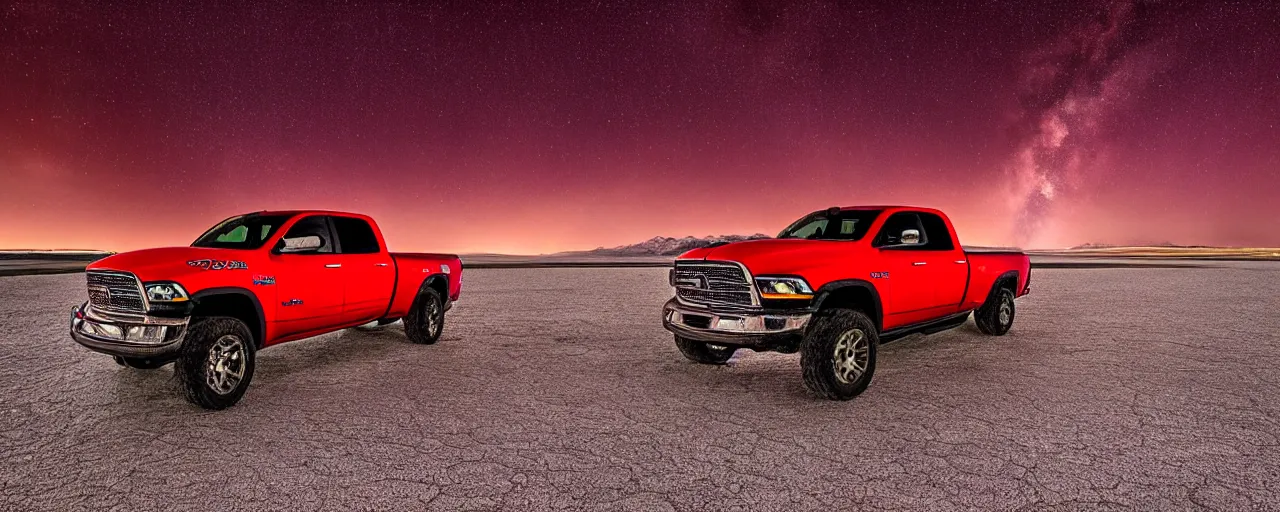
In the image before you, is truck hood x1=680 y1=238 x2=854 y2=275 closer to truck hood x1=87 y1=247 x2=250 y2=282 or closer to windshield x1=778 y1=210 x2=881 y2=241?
windshield x1=778 y1=210 x2=881 y2=241

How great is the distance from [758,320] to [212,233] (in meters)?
6.13

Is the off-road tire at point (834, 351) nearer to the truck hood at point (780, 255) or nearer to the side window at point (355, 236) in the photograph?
the truck hood at point (780, 255)

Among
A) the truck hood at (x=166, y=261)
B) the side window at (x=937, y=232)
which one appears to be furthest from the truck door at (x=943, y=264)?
the truck hood at (x=166, y=261)

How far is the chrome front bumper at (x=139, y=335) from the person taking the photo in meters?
5.86

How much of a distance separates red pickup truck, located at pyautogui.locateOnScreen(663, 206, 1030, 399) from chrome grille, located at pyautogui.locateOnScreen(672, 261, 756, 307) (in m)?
0.01

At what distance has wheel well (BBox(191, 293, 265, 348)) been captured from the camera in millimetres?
6370

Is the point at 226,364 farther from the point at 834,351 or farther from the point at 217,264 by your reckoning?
the point at 834,351

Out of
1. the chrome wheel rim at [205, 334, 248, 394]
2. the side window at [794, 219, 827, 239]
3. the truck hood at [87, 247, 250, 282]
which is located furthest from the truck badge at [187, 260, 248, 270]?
the side window at [794, 219, 827, 239]

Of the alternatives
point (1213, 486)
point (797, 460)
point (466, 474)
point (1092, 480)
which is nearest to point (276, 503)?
point (466, 474)

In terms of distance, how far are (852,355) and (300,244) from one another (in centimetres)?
589

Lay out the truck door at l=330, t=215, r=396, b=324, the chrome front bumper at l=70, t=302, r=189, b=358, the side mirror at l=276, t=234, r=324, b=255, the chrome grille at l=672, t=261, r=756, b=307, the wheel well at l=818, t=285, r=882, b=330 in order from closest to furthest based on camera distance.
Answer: the chrome front bumper at l=70, t=302, r=189, b=358, the chrome grille at l=672, t=261, r=756, b=307, the wheel well at l=818, t=285, r=882, b=330, the side mirror at l=276, t=234, r=324, b=255, the truck door at l=330, t=215, r=396, b=324

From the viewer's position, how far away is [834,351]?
620 cm

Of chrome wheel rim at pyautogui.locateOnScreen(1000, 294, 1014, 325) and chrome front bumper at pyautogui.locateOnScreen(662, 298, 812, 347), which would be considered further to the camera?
chrome wheel rim at pyautogui.locateOnScreen(1000, 294, 1014, 325)

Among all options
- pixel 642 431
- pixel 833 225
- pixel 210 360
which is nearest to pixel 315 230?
pixel 210 360
